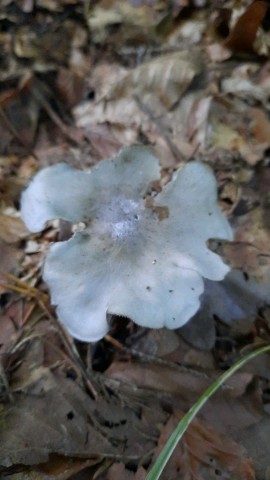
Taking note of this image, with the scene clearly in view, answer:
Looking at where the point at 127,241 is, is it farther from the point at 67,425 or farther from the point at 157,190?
the point at 67,425

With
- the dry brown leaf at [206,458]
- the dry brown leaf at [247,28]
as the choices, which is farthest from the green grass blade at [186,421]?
the dry brown leaf at [247,28]

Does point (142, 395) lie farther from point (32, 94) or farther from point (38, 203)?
point (32, 94)

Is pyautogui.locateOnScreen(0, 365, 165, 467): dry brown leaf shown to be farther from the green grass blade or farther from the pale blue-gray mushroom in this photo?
the pale blue-gray mushroom

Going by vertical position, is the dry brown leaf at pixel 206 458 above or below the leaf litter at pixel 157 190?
below

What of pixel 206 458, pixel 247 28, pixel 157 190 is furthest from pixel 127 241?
Result: pixel 247 28

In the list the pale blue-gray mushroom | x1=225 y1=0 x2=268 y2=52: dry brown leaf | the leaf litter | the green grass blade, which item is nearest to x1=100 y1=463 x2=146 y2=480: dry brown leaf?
the leaf litter

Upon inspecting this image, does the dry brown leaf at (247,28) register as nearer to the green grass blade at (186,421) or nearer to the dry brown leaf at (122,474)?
the green grass blade at (186,421)
